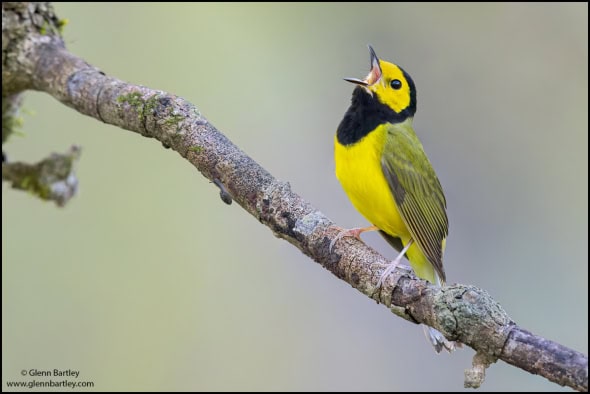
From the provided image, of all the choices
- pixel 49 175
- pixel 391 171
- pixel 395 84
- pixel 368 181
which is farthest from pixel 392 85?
pixel 49 175

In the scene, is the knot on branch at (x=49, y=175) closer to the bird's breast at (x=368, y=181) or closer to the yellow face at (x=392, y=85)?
the bird's breast at (x=368, y=181)

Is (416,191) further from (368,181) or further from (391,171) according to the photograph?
(368,181)

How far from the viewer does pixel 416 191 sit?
370 cm

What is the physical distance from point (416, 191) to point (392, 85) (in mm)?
658

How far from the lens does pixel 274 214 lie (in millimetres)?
2604

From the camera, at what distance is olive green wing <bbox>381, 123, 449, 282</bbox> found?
3502 mm

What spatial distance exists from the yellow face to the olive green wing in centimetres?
→ 13

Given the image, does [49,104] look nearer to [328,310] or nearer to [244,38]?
[244,38]

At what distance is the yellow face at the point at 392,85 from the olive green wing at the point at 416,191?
5.1 inches

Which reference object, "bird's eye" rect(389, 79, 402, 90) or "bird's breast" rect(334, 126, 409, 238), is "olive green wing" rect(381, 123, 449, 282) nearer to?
"bird's breast" rect(334, 126, 409, 238)

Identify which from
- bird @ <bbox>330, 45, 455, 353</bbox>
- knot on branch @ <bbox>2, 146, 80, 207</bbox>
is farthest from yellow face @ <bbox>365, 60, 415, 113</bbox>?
knot on branch @ <bbox>2, 146, 80, 207</bbox>

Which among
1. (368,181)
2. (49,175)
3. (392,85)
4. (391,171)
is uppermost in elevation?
(392,85)

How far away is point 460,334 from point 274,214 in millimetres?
855

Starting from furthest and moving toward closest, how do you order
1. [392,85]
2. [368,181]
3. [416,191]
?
[392,85], [416,191], [368,181]
